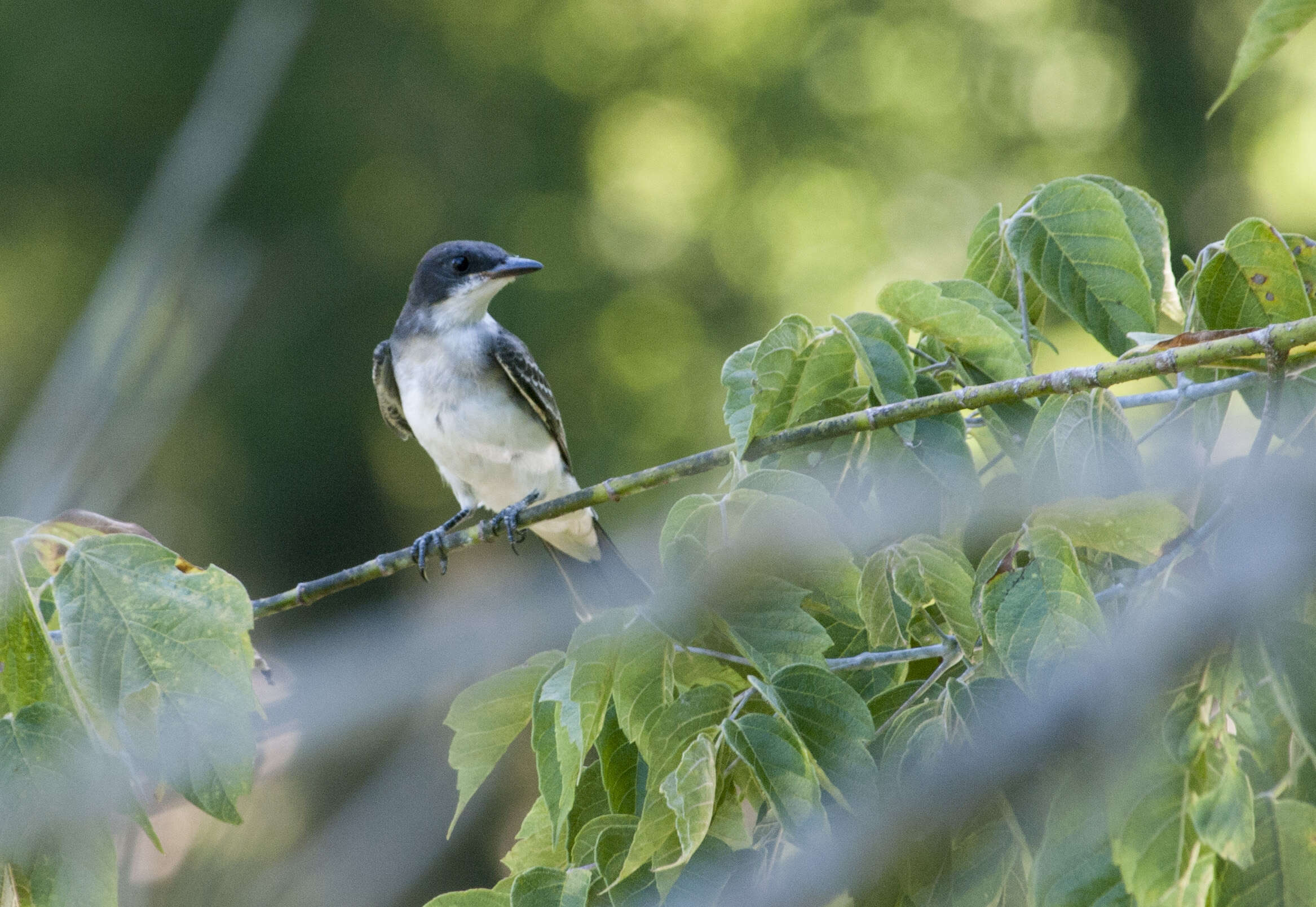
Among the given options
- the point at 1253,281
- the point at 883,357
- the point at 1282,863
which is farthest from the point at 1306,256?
the point at 1282,863

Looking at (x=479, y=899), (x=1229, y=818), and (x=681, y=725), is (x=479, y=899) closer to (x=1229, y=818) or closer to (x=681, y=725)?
(x=681, y=725)

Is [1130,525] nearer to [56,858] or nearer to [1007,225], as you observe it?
[1007,225]

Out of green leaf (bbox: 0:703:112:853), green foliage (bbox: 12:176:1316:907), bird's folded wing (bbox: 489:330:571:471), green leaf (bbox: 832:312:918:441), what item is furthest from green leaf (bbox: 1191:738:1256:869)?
bird's folded wing (bbox: 489:330:571:471)

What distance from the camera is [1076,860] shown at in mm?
940

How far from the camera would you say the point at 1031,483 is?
124 cm

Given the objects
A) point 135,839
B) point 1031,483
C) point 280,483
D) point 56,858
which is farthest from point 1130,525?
point 280,483

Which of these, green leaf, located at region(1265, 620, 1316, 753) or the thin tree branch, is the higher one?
the thin tree branch

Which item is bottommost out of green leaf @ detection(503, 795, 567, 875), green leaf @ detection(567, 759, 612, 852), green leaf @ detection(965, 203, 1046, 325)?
green leaf @ detection(503, 795, 567, 875)

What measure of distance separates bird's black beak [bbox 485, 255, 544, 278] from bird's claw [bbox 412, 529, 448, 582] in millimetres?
842

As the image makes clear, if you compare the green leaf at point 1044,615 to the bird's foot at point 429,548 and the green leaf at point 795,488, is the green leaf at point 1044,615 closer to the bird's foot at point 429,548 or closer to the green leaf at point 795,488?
the green leaf at point 795,488

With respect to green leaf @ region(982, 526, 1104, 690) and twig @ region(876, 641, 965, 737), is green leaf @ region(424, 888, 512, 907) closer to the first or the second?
twig @ region(876, 641, 965, 737)

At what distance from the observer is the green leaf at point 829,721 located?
3.54ft

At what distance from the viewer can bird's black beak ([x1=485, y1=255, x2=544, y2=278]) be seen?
3838 mm

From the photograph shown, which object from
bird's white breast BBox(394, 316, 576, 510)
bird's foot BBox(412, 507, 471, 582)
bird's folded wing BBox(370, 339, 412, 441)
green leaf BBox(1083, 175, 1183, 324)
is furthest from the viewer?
bird's folded wing BBox(370, 339, 412, 441)
